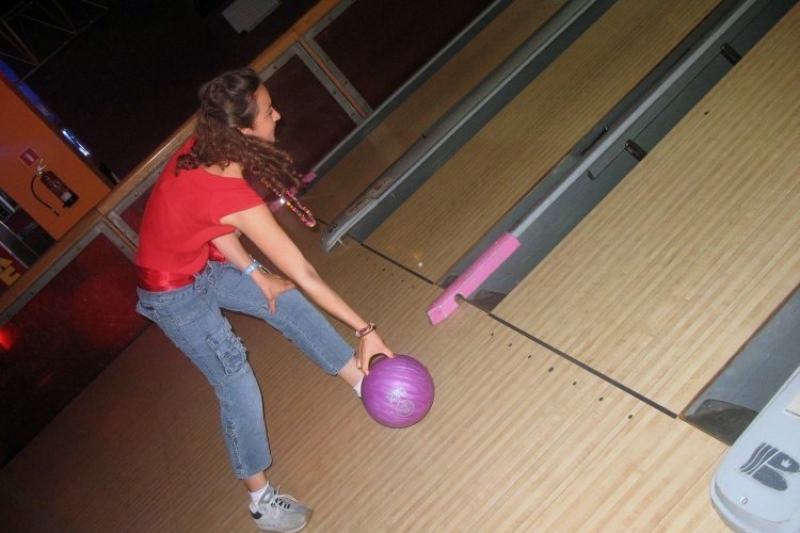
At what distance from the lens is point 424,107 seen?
152 inches

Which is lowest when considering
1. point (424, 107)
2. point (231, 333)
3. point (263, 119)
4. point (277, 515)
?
point (277, 515)

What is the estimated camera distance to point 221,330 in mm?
1658

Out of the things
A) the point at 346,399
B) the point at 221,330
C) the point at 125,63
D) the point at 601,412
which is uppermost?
the point at 125,63

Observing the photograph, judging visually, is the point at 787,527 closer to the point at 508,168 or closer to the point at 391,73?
the point at 508,168

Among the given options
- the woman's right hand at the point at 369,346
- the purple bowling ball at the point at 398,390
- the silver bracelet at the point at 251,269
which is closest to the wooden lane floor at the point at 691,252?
the purple bowling ball at the point at 398,390

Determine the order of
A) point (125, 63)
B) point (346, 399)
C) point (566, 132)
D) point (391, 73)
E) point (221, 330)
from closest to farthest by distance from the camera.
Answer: point (221, 330), point (346, 399), point (566, 132), point (391, 73), point (125, 63)

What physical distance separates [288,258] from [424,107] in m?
2.62

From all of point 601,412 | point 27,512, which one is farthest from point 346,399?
point 27,512

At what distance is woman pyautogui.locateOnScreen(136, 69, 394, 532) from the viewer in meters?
1.45

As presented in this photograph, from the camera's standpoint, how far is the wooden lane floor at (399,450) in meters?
1.37

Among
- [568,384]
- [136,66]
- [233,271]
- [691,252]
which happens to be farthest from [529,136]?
[136,66]

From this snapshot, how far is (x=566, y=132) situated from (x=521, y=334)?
4.06ft

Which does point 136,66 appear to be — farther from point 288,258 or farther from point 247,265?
point 288,258

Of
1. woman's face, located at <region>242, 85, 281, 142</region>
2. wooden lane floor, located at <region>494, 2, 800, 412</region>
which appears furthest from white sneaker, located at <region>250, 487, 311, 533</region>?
woman's face, located at <region>242, 85, 281, 142</region>
